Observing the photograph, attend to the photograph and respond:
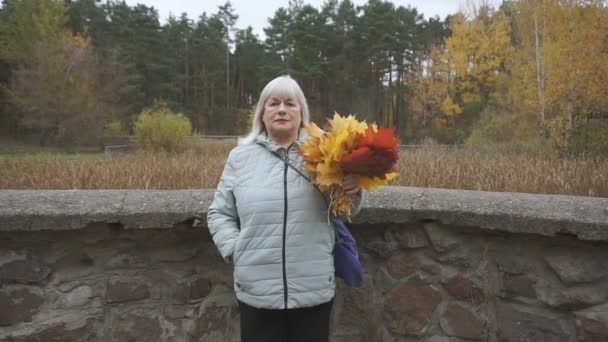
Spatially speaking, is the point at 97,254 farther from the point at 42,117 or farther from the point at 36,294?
the point at 42,117

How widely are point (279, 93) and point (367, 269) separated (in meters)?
1.10

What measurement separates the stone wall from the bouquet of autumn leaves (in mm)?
585

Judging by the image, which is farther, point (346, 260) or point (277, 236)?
point (346, 260)

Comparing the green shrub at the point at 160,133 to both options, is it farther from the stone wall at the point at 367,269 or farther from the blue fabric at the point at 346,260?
the blue fabric at the point at 346,260

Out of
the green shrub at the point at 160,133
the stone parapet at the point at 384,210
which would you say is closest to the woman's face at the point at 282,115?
the stone parapet at the point at 384,210

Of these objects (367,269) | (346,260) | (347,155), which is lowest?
(367,269)

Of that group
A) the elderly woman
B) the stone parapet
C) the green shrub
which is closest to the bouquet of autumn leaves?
the elderly woman

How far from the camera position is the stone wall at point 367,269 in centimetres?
178

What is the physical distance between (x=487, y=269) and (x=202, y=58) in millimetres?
38257

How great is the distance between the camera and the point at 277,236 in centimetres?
141

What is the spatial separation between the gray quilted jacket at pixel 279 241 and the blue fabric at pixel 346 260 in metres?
0.07

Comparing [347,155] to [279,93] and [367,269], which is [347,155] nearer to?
[279,93]

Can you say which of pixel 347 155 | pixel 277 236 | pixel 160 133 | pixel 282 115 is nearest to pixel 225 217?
pixel 277 236

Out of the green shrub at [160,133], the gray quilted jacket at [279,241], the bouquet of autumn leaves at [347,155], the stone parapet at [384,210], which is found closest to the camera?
the bouquet of autumn leaves at [347,155]
